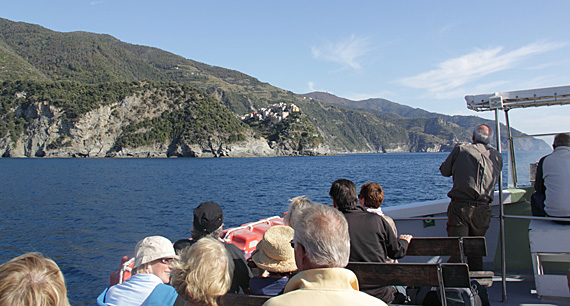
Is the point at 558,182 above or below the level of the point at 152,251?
above

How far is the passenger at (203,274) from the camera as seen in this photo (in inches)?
94.3

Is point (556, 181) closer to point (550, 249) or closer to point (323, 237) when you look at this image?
point (550, 249)

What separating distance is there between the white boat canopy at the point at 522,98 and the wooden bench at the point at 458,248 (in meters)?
1.90

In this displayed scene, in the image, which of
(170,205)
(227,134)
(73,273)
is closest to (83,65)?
(227,134)

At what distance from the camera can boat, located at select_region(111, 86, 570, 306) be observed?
3.78 meters

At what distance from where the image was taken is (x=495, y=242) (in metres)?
5.31

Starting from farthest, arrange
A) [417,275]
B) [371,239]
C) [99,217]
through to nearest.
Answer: [99,217] < [371,239] < [417,275]

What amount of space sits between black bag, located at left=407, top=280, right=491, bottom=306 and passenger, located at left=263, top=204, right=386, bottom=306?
157 cm

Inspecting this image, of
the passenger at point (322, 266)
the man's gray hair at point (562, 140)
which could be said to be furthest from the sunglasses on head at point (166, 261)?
the man's gray hair at point (562, 140)

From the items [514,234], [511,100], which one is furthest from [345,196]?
[514,234]

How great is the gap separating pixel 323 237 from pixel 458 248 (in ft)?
6.98

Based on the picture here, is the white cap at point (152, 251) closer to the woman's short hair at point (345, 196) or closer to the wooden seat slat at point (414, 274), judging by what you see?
the woman's short hair at point (345, 196)

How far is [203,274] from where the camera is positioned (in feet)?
7.93

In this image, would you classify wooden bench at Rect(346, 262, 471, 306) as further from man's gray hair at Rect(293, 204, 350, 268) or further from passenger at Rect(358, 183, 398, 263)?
passenger at Rect(358, 183, 398, 263)
